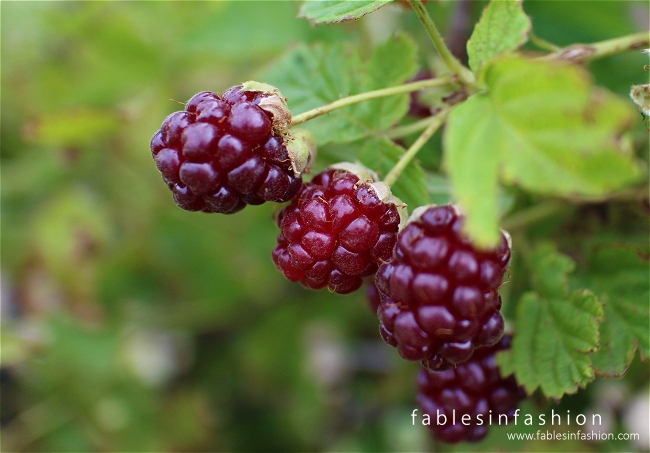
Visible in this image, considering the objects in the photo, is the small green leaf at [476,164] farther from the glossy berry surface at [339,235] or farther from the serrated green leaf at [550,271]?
the serrated green leaf at [550,271]

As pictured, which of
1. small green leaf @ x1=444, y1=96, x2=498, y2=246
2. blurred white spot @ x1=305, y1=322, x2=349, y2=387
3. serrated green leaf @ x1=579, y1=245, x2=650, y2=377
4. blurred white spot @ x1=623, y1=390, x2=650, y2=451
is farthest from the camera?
blurred white spot @ x1=305, y1=322, x2=349, y2=387

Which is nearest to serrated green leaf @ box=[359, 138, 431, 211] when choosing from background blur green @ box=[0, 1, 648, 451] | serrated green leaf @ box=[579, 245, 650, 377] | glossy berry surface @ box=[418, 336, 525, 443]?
glossy berry surface @ box=[418, 336, 525, 443]

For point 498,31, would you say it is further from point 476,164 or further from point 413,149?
point 476,164

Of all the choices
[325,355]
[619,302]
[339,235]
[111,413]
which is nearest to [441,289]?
[339,235]

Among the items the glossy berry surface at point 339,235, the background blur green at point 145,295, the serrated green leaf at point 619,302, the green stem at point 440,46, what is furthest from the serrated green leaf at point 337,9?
the background blur green at point 145,295

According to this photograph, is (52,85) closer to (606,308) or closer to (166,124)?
(166,124)

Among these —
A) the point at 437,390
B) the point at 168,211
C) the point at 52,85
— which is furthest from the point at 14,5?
the point at 437,390

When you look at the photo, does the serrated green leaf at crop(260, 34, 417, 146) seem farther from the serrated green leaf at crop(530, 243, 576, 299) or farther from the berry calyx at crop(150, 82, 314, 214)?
the serrated green leaf at crop(530, 243, 576, 299)
